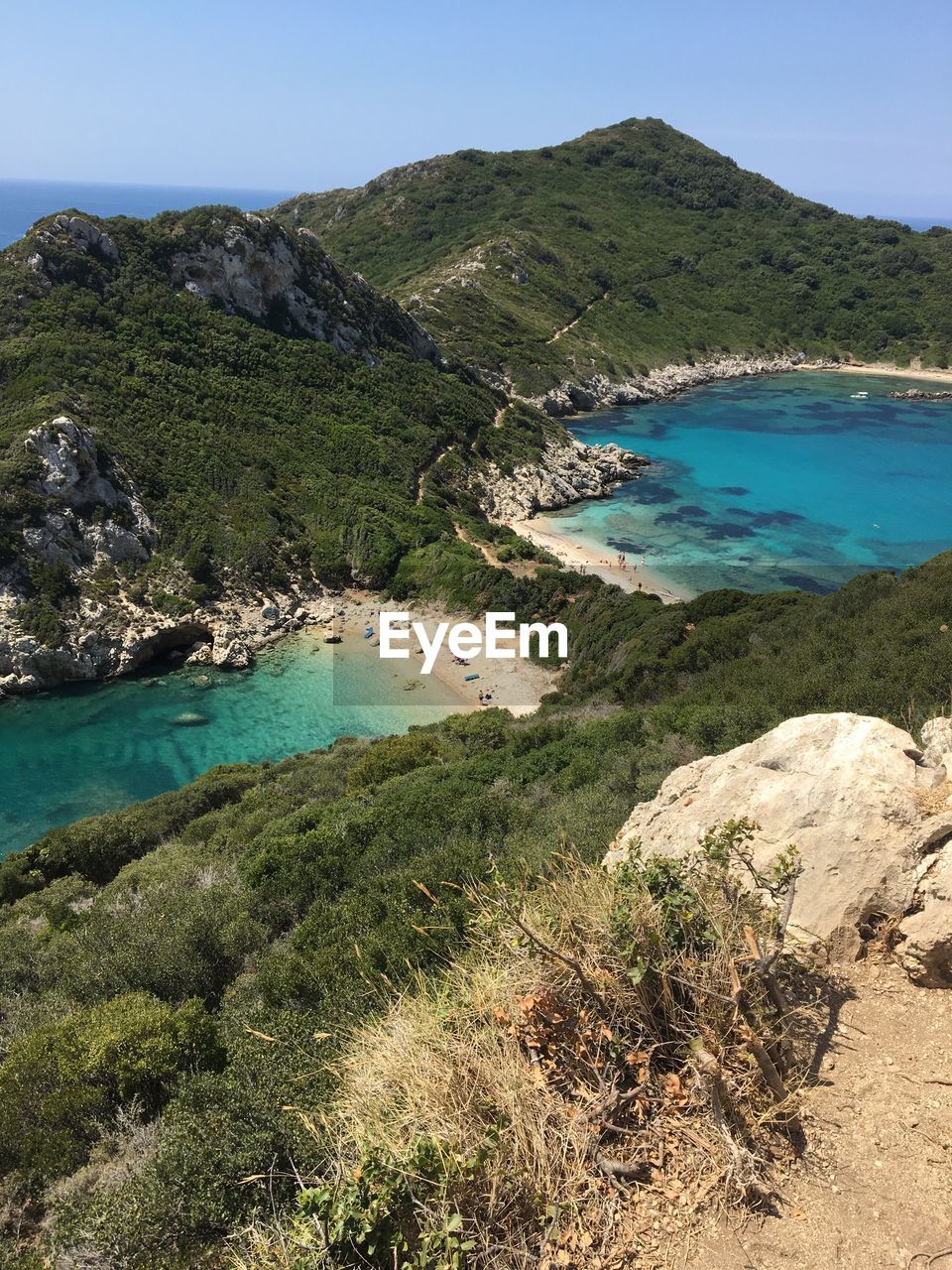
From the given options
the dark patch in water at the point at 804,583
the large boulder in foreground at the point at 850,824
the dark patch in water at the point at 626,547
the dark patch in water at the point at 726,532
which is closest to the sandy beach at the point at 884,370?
the dark patch in water at the point at 726,532

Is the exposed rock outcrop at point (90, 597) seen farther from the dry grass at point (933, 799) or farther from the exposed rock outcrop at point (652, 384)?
the exposed rock outcrop at point (652, 384)

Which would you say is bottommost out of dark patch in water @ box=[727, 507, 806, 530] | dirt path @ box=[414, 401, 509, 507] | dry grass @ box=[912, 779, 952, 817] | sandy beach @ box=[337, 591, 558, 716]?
sandy beach @ box=[337, 591, 558, 716]

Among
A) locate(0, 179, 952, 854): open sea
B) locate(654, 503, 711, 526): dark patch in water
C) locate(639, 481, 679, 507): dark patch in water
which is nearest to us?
locate(0, 179, 952, 854): open sea

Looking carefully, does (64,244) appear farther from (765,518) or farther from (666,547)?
(765,518)

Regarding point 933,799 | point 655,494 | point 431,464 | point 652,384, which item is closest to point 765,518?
point 655,494

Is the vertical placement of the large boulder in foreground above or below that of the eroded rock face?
below

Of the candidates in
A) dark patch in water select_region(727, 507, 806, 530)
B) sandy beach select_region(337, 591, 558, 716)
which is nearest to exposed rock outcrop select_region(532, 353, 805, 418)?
dark patch in water select_region(727, 507, 806, 530)

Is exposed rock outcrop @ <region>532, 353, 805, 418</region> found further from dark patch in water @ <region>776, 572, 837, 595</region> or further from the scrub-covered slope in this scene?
dark patch in water @ <region>776, 572, 837, 595</region>
